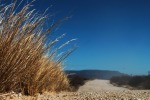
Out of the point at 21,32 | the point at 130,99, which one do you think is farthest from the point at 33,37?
the point at 130,99

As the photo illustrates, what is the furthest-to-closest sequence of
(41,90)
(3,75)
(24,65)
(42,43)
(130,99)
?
(41,90) → (130,99) → (42,43) → (24,65) → (3,75)

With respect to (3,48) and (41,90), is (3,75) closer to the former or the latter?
(3,48)

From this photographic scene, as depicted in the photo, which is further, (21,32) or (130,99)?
(130,99)

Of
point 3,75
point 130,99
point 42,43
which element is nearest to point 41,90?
point 130,99

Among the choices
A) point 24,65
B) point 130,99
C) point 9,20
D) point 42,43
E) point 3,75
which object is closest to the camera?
point 9,20

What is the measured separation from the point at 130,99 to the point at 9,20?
2.87m

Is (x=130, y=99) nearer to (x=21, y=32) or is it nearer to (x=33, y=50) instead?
(x=33, y=50)

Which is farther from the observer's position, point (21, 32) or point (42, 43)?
point (42, 43)

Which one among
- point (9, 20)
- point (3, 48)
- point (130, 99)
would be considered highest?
point (9, 20)

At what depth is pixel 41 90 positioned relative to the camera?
6.11 metres

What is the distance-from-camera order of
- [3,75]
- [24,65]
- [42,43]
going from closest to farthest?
[3,75] < [24,65] < [42,43]

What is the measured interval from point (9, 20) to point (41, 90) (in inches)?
122

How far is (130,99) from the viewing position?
5.45 meters

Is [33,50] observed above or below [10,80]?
above
